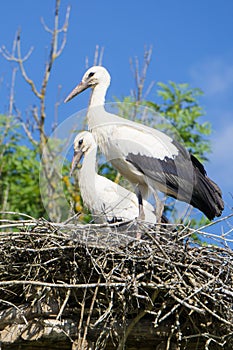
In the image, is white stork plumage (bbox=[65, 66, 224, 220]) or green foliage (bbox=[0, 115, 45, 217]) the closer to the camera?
white stork plumage (bbox=[65, 66, 224, 220])

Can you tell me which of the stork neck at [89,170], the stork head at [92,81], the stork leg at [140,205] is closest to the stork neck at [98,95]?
the stork head at [92,81]

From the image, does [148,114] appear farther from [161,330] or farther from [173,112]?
[173,112]

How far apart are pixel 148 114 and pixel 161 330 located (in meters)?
1.75

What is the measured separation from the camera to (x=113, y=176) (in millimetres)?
7484

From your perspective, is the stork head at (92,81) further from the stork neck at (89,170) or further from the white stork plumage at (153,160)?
the stork neck at (89,170)

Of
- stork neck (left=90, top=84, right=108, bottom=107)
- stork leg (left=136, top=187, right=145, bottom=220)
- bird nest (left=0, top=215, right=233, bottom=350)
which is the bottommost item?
bird nest (left=0, top=215, right=233, bottom=350)

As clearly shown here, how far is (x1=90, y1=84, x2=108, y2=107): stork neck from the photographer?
710 centimetres

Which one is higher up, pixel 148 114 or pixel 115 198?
pixel 148 114

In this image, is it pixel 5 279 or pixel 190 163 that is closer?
pixel 5 279

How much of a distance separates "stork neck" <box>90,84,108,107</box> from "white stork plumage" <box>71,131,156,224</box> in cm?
33

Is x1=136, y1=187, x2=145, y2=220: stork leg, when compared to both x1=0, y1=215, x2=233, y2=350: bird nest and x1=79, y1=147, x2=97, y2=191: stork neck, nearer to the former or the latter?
x1=79, y1=147, x2=97, y2=191: stork neck

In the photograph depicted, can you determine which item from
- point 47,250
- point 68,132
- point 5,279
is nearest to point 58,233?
point 47,250

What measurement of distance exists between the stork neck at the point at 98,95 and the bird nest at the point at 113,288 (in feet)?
5.05

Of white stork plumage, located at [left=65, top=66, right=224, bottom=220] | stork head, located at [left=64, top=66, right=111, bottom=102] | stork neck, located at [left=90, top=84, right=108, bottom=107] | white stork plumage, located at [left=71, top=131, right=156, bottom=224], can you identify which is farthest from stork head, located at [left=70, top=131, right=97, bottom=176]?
stork head, located at [left=64, top=66, right=111, bottom=102]
